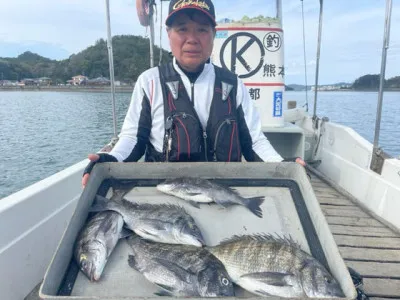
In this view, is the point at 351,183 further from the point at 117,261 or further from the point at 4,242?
the point at 4,242

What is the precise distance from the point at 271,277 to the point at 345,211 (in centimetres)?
318

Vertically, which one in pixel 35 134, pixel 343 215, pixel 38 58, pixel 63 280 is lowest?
pixel 35 134

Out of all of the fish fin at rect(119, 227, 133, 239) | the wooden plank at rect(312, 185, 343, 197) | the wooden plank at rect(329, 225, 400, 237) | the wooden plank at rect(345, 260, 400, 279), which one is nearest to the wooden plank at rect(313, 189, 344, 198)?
the wooden plank at rect(312, 185, 343, 197)

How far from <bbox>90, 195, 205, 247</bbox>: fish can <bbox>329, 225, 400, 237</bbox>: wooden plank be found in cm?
246

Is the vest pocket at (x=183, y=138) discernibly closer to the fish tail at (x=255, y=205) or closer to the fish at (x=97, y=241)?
the fish tail at (x=255, y=205)

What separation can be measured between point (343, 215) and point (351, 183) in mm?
873

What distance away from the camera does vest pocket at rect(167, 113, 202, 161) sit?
2.72 metres

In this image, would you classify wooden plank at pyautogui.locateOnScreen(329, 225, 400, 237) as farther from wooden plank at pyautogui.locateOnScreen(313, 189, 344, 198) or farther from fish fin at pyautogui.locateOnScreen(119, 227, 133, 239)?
fish fin at pyautogui.locateOnScreen(119, 227, 133, 239)

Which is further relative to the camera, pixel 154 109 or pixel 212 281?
pixel 154 109

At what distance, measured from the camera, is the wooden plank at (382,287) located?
105 inches

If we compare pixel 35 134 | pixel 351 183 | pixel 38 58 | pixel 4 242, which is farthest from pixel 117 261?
pixel 38 58

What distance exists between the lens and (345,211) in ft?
14.3

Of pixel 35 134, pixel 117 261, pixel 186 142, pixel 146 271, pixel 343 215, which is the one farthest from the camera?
pixel 35 134

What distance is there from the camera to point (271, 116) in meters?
5.85
